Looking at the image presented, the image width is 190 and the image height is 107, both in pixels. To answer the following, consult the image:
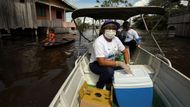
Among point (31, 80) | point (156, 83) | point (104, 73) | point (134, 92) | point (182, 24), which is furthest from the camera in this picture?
point (182, 24)

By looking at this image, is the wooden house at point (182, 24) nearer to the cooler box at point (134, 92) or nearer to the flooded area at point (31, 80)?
the flooded area at point (31, 80)

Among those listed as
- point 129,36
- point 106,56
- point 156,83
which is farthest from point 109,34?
point 129,36

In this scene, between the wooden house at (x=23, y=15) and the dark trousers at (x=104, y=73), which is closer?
the dark trousers at (x=104, y=73)

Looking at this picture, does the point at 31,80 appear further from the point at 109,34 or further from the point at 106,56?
the point at 109,34

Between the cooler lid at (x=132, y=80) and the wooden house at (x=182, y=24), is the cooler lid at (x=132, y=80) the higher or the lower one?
the lower one

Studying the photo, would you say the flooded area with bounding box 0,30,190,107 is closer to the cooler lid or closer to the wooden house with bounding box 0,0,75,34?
the cooler lid

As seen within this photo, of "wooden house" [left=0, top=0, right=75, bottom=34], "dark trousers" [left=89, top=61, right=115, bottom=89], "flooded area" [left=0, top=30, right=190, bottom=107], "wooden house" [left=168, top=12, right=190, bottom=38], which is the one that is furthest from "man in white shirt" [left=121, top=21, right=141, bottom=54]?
"wooden house" [left=168, top=12, right=190, bottom=38]

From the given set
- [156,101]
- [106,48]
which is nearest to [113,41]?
[106,48]

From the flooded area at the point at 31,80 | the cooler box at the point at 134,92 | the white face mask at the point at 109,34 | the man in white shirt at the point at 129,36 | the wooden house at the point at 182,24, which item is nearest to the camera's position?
the cooler box at the point at 134,92

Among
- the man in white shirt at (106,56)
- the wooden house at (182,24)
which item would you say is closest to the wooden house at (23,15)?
the man in white shirt at (106,56)

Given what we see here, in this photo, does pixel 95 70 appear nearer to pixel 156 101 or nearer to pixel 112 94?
pixel 112 94

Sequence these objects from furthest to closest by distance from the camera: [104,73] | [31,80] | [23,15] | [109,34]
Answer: [23,15] → [31,80] → [109,34] → [104,73]

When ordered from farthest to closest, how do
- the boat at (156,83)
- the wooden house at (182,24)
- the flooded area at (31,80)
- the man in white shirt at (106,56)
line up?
1. the wooden house at (182,24)
2. the flooded area at (31,80)
3. the man in white shirt at (106,56)
4. the boat at (156,83)

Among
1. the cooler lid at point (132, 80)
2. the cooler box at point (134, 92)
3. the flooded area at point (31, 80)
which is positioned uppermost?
the cooler lid at point (132, 80)
